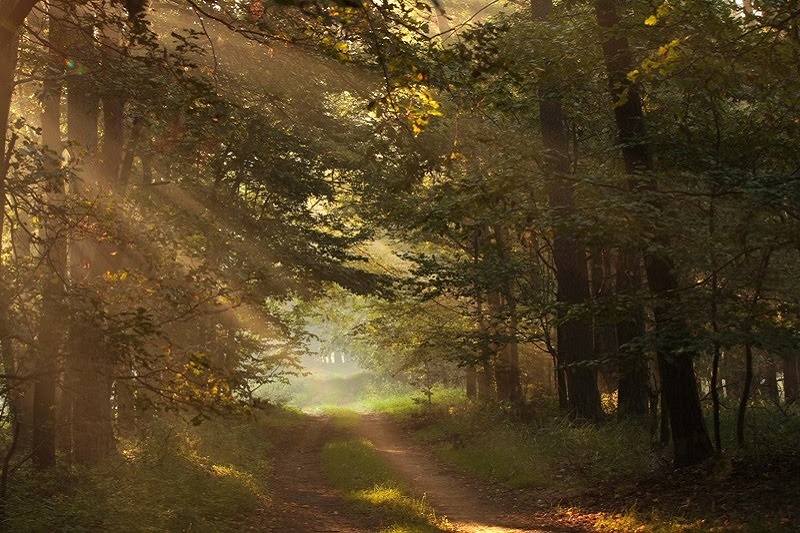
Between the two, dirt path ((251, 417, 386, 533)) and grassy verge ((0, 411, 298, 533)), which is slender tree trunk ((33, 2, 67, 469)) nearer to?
grassy verge ((0, 411, 298, 533))

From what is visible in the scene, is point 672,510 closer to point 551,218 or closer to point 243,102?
point 551,218

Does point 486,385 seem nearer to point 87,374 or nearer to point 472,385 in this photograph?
point 472,385

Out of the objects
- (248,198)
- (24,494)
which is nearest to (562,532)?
(24,494)

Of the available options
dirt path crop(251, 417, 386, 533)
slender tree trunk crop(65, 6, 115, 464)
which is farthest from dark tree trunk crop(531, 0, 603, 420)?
slender tree trunk crop(65, 6, 115, 464)

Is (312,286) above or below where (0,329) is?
above

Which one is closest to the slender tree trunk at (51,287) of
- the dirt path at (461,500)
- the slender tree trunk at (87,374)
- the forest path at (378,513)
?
the slender tree trunk at (87,374)

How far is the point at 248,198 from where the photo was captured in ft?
68.1

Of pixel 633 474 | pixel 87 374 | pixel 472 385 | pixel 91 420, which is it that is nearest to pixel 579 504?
pixel 633 474

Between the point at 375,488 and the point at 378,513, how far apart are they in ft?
5.09

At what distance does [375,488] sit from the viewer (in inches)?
493

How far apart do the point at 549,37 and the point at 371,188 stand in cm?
875

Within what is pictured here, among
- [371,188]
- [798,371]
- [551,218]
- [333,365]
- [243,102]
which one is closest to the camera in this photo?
[551,218]

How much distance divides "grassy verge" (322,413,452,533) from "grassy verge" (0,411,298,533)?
1.60 m

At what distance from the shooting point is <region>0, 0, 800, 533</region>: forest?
7.64 m
